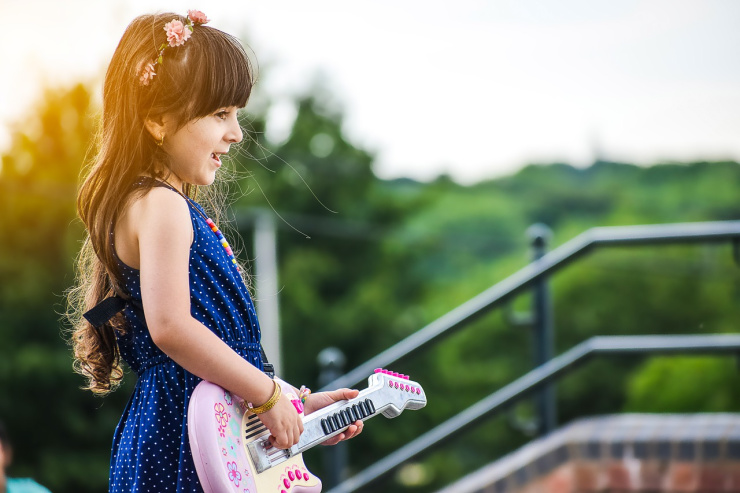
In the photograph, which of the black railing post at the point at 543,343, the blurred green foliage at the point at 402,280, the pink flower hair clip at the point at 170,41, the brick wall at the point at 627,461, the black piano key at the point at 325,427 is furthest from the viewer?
the blurred green foliage at the point at 402,280

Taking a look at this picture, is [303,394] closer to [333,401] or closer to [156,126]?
[333,401]

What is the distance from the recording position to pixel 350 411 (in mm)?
1656

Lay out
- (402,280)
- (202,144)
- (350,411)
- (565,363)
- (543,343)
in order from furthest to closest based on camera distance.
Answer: (402,280)
(543,343)
(565,363)
(350,411)
(202,144)

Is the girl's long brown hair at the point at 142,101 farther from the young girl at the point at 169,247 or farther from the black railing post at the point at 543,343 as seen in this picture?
the black railing post at the point at 543,343

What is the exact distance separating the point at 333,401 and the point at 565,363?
153cm

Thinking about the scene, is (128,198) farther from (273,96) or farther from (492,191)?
(492,191)

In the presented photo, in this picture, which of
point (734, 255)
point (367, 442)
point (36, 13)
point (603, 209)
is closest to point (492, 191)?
point (603, 209)

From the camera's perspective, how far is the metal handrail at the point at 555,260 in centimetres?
296

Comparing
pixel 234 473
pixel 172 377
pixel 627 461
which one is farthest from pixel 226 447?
pixel 627 461

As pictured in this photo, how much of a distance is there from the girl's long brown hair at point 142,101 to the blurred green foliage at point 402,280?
11.8m

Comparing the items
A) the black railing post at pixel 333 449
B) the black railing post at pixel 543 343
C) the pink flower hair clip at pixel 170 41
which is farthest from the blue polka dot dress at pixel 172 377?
the black railing post at pixel 543 343

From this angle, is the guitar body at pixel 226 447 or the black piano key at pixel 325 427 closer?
the guitar body at pixel 226 447

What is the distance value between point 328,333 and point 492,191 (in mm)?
18164

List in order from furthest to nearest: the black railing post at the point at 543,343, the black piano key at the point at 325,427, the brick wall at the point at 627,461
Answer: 1. the black railing post at the point at 543,343
2. the brick wall at the point at 627,461
3. the black piano key at the point at 325,427
